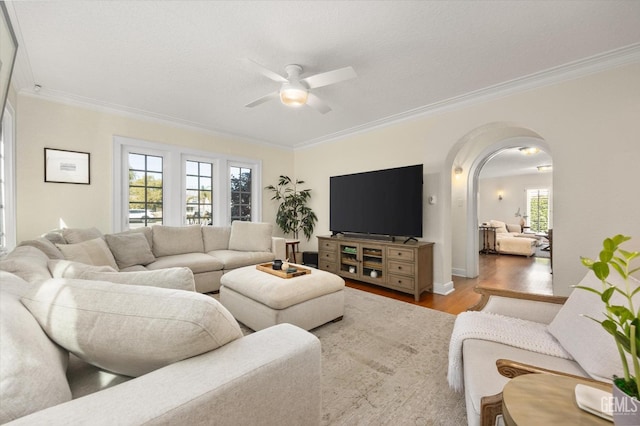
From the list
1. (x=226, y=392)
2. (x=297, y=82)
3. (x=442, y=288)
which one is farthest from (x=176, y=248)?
(x=442, y=288)

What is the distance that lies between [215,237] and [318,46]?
Result: 318 cm

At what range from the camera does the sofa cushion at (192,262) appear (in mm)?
3290

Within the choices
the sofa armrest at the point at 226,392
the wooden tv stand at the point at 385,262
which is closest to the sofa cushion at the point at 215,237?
the wooden tv stand at the point at 385,262

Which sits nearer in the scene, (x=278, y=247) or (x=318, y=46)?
(x=318, y=46)

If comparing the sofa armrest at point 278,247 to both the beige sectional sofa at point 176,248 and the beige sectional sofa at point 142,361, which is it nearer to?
the beige sectional sofa at point 176,248

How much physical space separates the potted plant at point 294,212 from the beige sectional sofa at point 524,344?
3.96 meters

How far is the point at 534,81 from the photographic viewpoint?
9.35ft

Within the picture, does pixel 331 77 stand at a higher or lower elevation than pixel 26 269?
higher

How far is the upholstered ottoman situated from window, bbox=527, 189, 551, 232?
1020 cm

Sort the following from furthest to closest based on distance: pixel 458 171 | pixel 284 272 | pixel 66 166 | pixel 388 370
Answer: pixel 458 171
pixel 66 166
pixel 284 272
pixel 388 370

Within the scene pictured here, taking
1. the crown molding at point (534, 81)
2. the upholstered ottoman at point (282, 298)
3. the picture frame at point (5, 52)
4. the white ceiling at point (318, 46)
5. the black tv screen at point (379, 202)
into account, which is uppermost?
the white ceiling at point (318, 46)

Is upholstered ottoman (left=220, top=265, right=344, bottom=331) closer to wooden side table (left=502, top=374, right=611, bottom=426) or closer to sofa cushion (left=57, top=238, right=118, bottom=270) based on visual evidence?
sofa cushion (left=57, top=238, right=118, bottom=270)

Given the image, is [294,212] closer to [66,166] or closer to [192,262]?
[192,262]

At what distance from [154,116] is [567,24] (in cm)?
484
